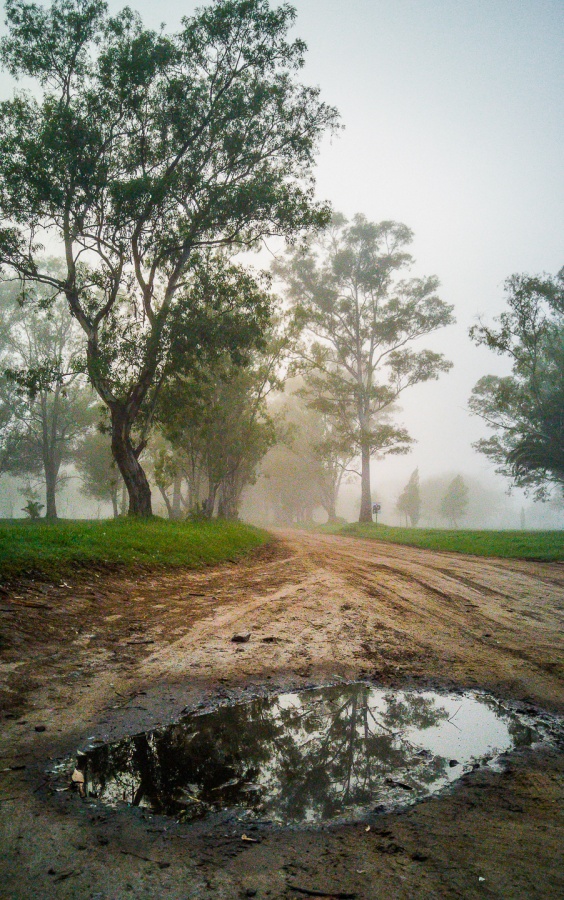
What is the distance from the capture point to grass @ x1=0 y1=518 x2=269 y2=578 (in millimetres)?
7306

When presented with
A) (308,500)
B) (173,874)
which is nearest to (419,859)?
(173,874)

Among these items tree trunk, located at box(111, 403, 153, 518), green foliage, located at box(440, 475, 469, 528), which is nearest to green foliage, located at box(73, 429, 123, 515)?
tree trunk, located at box(111, 403, 153, 518)

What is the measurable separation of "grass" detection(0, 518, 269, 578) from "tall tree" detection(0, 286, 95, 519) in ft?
79.5

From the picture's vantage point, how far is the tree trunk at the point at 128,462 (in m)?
16.7

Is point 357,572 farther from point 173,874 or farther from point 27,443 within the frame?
point 27,443

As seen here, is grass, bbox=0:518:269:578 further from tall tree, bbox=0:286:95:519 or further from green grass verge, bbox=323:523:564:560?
tall tree, bbox=0:286:95:519

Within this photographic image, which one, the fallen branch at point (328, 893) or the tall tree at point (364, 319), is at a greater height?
the tall tree at point (364, 319)

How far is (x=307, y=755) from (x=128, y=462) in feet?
50.2

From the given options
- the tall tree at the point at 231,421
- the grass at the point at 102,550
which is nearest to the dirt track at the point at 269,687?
the grass at the point at 102,550

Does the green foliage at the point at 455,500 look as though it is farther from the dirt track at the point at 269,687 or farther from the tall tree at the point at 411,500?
the dirt track at the point at 269,687

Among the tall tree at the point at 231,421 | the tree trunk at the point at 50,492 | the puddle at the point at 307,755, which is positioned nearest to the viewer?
the puddle at the point at 307,755

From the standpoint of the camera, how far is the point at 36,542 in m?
8.67

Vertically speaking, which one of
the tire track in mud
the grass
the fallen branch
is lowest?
the tire track in mud

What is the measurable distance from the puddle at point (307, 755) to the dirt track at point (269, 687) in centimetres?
16
